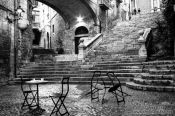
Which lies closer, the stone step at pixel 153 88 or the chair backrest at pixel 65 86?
the chair backrest at pixel 65 86

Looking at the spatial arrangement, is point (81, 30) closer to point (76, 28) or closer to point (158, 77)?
Result: point (76, 28)

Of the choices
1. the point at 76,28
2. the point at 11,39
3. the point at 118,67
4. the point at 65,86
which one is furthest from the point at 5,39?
the point at 76,28

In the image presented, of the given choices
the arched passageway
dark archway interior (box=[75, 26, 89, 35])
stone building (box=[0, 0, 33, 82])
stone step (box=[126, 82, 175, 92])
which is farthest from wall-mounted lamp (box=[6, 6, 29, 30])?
dark archway interior (box=[75, 26, 89, 35])

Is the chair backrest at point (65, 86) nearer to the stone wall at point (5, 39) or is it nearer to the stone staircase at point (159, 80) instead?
the stone staircase at point (159, 80)

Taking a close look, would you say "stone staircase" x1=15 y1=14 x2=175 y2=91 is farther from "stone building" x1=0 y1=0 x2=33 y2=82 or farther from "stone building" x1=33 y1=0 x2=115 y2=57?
"stone building" x1=33 y1=0 x2=115 y2=57

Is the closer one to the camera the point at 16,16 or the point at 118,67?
the point at 118,67

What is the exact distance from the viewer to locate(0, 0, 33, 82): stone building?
10.5 m

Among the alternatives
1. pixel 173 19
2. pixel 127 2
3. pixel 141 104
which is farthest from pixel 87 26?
pixel 141 104

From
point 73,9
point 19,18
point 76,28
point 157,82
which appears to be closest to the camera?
point 157,82

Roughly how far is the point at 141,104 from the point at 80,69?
21.9 ft

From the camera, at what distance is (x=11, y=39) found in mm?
11234

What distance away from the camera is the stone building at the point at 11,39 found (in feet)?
34.5

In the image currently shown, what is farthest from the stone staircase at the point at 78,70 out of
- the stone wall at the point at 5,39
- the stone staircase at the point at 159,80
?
the stone staircase at the point at 159,80

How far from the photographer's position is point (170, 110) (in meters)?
4.40
